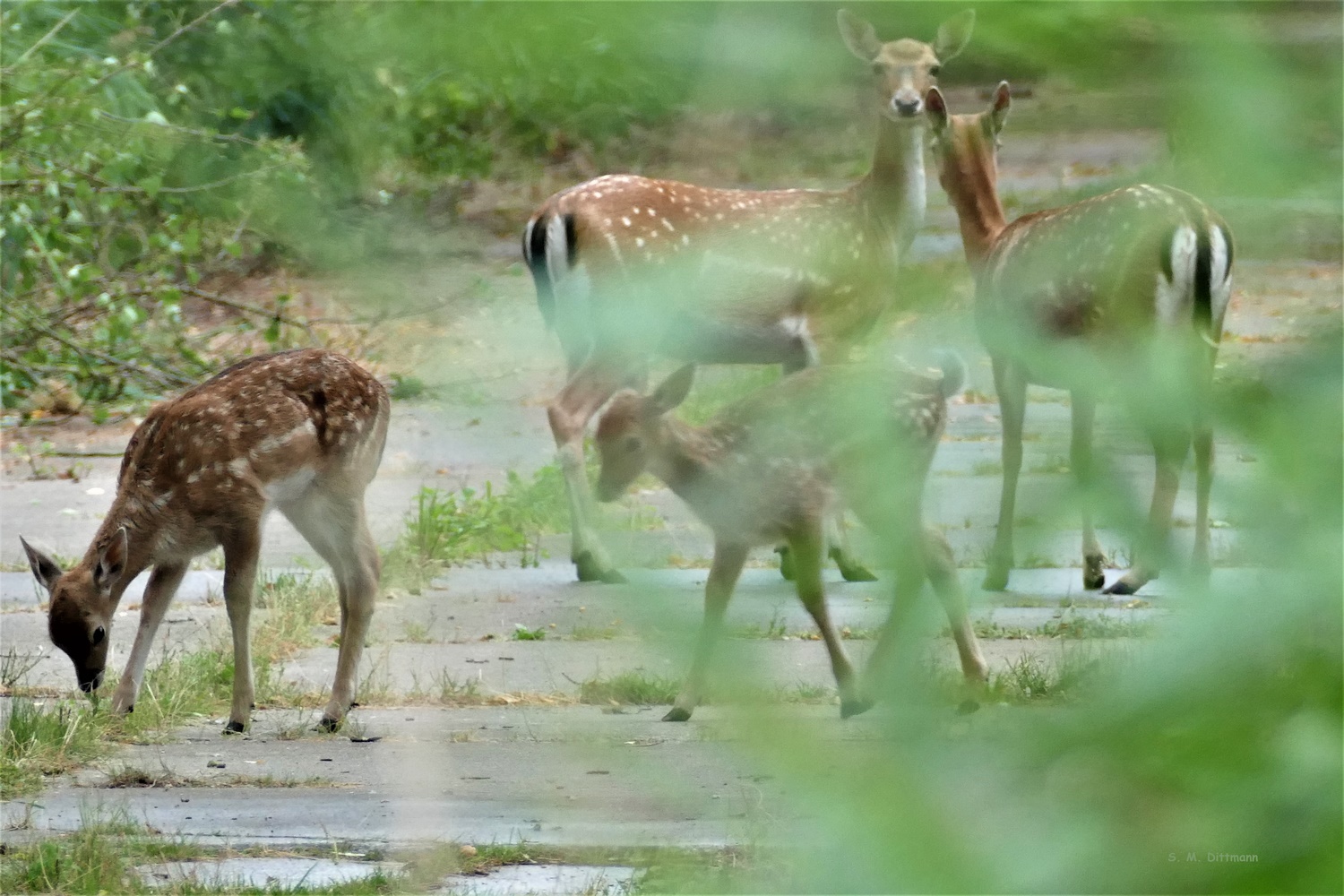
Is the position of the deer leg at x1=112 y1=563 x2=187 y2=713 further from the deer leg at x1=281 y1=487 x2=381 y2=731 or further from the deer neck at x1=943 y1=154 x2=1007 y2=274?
the deer neck at x1=943 y1=154 x2=1007 y2=274

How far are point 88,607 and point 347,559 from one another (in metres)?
0.78

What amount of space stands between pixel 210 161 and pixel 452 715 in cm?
377

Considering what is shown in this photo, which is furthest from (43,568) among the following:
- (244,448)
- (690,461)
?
(690,461)

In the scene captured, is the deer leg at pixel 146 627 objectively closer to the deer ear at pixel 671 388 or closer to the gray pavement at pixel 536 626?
the gray pavement at pixel 536 626

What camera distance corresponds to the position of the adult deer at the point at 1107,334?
72cm

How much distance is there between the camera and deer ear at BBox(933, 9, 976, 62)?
0.70 meters

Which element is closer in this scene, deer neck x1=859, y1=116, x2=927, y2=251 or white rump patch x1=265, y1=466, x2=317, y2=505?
white rump patch x1=265, y1=466, x2=317, y2=505

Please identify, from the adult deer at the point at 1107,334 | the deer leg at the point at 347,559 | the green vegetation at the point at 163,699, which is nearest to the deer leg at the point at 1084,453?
the adult deer at the point at 1107,334

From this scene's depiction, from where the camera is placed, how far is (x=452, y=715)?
17.0 feet

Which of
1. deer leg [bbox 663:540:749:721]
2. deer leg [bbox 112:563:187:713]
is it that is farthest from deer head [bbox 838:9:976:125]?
deer leg [bbox 112:563:187:713]

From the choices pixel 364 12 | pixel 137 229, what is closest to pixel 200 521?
pixel 137 229

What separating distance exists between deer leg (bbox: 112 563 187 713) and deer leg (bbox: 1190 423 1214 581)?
485cm

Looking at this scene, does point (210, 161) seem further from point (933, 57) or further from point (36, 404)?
point (36, 404)

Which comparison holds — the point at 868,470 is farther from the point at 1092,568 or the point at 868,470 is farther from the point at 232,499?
the point at 232,499
